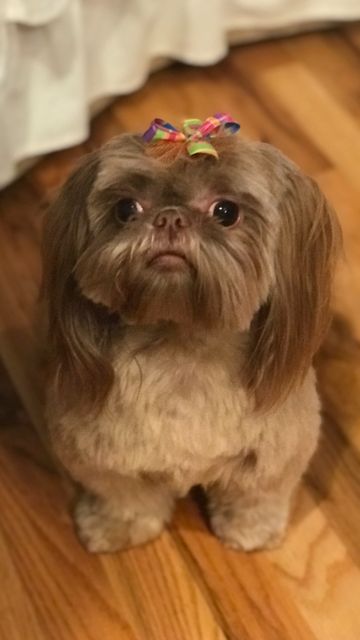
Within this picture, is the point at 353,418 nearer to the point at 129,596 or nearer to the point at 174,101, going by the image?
the point at 129,596

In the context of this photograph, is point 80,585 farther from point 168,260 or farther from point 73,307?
point 168,260

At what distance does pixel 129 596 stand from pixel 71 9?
85 centimetres

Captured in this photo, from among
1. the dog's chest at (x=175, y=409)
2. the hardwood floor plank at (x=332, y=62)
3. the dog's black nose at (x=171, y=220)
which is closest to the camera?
the dog's black nose at (x=171, y=220)

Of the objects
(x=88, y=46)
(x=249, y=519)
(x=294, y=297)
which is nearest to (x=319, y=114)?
(x=88, y=46)

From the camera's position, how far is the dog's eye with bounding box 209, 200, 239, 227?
971 millimetres

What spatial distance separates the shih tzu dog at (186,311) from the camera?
0.97 meters

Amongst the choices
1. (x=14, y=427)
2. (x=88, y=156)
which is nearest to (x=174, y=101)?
(x=14, y=427)

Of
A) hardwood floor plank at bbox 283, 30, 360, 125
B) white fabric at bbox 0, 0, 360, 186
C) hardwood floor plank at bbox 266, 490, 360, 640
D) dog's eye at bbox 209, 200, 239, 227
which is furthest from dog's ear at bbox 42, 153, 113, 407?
hardwood floor plank at bbox 283, 30, 360, 125

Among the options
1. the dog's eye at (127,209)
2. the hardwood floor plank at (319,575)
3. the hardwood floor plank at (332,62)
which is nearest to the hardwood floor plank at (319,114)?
the hardwood floor plank at (332,62)

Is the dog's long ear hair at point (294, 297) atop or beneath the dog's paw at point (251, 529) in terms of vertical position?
atop

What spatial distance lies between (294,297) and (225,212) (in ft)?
0.38

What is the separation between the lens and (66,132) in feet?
5.73

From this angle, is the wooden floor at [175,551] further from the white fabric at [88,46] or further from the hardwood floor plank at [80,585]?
the white fabric at [88,46]

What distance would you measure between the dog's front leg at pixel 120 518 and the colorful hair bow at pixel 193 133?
18.8 inches
